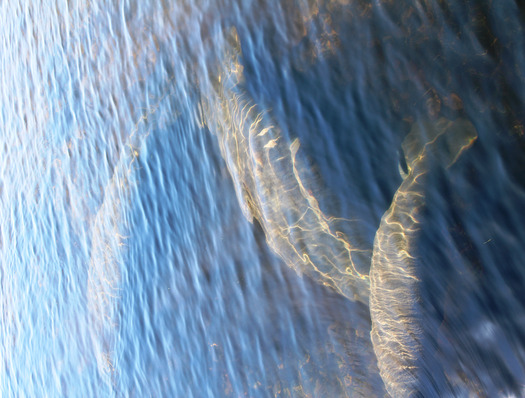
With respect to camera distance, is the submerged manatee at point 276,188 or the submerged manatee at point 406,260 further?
the submerged manatee at point 276,188

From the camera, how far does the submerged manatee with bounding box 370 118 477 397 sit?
129 centimetres

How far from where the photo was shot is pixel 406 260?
4.38ft

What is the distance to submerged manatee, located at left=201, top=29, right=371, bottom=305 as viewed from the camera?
59.5 inches

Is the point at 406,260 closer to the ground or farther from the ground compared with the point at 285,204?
closer to the ground

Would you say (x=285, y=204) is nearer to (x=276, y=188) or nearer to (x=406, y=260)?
(x=276, y=188)

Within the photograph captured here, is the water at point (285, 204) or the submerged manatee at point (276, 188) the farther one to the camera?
the submerged manatee at point (276, 188)

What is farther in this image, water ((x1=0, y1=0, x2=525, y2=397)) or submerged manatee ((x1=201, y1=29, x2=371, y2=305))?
submerged manatee ((x1=201, y1=29, x2=371, y2=305))

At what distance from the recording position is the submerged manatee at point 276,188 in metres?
1.51

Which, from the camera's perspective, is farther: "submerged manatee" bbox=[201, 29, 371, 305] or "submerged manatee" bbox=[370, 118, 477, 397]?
"submerged manatee" bbox=[201, 29, 371, 305]

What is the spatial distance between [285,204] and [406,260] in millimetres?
499

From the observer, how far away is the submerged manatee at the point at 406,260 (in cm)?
129

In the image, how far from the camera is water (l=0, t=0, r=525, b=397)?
121cm

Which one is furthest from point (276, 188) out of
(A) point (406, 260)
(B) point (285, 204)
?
(A) point (406, 260)

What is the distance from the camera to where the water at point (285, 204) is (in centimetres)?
121
